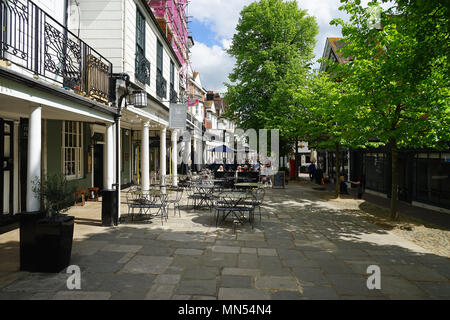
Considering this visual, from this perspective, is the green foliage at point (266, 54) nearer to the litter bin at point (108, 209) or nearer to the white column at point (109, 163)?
the white column at point (109, 163)

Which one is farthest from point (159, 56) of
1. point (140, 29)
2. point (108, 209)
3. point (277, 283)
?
point (277, 283)

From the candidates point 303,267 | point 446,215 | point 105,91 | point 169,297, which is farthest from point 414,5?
point 446,215

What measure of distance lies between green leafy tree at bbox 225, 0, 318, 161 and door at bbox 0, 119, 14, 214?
51.5 feet

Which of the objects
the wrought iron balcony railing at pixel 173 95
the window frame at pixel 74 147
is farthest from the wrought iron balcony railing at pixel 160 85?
the window frame at pixel 74 147

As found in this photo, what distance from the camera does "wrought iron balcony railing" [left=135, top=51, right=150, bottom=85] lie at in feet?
34.0

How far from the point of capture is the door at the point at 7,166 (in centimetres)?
795

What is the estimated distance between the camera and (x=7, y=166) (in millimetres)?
8133

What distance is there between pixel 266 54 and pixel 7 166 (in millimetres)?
18056

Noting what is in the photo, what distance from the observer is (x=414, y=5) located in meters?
4.79

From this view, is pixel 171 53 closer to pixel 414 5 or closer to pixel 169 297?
pixel 414 5

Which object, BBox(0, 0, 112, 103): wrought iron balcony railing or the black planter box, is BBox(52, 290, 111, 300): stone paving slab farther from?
BBox(0, 0, 112, 103): wrought iron balcony railing

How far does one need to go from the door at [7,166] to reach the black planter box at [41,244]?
424 centimetres

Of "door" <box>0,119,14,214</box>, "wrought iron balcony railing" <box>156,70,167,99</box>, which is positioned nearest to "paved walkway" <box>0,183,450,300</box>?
"door" <box>0,119,14,214</box>
